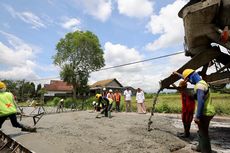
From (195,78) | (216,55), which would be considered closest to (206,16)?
(216,55)

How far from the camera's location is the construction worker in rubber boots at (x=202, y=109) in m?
5.71

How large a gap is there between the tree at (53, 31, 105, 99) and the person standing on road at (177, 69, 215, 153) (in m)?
47.7

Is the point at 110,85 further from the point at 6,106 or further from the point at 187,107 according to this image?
the point at 187,107

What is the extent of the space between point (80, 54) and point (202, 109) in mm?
49936

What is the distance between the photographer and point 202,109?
5738 millimetres

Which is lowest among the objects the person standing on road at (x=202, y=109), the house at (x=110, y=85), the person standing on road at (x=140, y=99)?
the person standing on road at (x=202, y=109)

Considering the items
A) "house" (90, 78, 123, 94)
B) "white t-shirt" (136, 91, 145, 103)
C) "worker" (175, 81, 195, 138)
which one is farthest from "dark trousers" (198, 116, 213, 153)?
"house" (90, 78, 123, 94)

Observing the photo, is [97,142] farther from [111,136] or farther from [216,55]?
[216,55]

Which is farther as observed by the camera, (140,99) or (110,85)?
(110,85)

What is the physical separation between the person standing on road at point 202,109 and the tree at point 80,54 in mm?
47735

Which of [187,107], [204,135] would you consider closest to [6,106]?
[187,107]

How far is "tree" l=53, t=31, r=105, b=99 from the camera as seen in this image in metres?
53.6

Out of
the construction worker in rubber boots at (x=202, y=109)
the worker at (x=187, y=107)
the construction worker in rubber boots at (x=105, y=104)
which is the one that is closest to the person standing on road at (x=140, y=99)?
the construction worker in rubber boots at (x=105, y=104)

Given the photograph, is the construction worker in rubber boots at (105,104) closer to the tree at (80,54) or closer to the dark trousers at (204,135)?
the dark trousers at (204,135)
